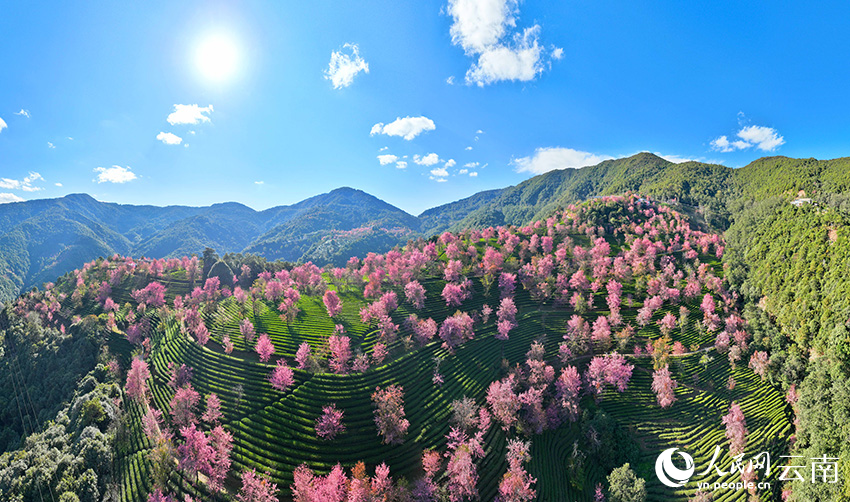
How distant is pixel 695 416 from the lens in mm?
58125

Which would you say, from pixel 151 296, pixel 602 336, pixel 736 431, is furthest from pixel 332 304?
pixel 736 431

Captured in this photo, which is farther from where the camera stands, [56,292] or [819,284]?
[56,292]

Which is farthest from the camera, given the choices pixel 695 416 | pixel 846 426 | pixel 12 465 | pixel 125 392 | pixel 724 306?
pixel 724 306

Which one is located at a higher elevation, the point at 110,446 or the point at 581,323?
the point at 581,323

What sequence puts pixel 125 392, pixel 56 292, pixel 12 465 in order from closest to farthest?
pixel 12 465
pixel 125 392
pixel 56 292

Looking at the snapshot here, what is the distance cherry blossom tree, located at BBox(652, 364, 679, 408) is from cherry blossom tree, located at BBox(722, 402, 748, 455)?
7.86 m

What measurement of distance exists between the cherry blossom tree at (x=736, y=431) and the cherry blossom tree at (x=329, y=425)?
214 feet

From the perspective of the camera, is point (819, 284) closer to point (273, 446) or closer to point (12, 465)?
point (273, 446)

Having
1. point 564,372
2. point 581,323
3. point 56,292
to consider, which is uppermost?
point 56,292

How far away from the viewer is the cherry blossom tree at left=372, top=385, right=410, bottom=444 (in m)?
48.2

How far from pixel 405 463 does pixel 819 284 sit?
103340mm

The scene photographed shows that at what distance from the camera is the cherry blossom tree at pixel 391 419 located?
48156 millimetres

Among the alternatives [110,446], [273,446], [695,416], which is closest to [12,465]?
[110,446]

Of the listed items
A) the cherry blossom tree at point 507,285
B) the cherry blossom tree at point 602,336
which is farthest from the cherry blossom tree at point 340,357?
the cherry blossom tree at point 602,336
